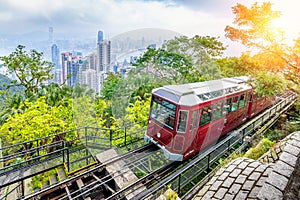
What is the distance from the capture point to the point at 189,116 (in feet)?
18.7

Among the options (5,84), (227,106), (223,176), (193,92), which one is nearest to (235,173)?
(223,176)

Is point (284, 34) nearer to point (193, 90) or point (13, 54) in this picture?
point (193, 90)

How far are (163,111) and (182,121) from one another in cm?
84

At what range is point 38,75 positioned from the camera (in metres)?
14.3

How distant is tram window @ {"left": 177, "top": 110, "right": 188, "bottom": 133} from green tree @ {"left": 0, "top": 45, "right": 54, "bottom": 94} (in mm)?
12089

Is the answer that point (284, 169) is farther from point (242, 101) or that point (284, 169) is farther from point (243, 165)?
point (242, 101)

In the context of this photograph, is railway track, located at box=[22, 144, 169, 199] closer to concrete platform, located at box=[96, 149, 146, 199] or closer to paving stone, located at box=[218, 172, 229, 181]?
concrete platform, located at box=[96, 149, 146, 199]

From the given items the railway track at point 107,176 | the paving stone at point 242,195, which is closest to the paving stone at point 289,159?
the paving stone at point 242,195

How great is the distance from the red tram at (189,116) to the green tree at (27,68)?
1124cm

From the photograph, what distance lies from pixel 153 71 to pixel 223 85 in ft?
16.1

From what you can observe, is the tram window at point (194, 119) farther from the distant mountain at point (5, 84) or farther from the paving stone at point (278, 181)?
the distant mountain at point (5, 84)

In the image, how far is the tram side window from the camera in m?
6.20

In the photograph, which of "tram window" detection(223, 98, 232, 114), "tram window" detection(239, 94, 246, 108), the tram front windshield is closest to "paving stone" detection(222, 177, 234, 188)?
the tram front windshield

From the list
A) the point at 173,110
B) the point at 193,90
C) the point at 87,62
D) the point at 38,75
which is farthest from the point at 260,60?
the point at 38,75
